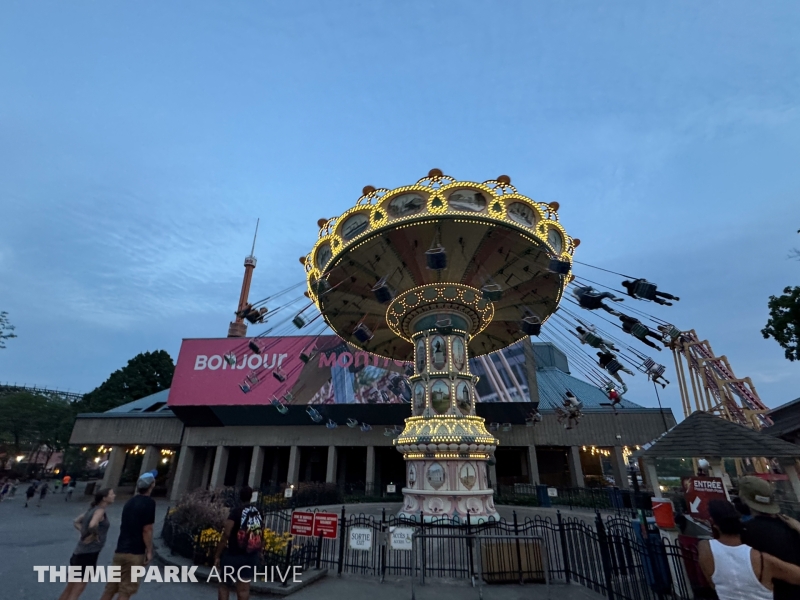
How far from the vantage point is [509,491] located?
24.4 meters

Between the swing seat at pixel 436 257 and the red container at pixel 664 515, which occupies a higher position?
the swing seat at pixel 436 257

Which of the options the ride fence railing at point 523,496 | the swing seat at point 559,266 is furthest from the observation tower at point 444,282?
the ride fence railing at point 523,496

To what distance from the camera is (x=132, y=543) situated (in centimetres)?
510

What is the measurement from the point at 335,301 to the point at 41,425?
50.5 meters

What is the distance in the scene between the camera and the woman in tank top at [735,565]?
9.73 ft

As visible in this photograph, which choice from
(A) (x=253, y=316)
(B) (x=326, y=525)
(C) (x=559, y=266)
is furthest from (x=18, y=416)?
(C) (x=559, y=266)

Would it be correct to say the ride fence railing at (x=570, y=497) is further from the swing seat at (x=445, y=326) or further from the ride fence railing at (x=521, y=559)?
the ride fence railing at (x=521, y=559)

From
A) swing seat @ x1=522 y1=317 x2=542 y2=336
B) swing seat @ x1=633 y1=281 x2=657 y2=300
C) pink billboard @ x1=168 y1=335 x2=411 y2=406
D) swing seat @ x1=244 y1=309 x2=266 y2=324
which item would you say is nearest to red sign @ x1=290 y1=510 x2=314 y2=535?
swing seat @ x1=244 y1=309 x2=266 y2=324

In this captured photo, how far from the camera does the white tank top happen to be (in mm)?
2984

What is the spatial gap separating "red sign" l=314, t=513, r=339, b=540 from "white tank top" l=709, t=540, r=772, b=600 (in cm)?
584

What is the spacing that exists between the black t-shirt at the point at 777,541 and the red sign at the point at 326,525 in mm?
6099

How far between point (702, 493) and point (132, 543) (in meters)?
9.14

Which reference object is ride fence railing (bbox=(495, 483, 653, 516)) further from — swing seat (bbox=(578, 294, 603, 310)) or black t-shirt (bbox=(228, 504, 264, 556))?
black t-shirt (bbox=(228, 504, 264, 556))

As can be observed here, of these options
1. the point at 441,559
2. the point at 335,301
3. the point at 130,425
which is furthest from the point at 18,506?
the point at 441,559
